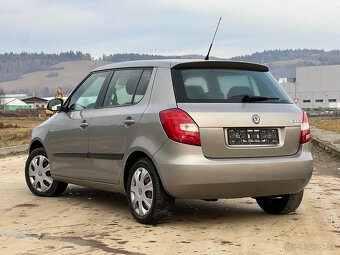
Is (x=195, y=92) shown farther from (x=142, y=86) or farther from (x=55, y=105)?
(x=55, y=105)

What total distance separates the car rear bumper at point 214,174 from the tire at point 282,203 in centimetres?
69

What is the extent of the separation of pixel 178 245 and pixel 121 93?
2214mm

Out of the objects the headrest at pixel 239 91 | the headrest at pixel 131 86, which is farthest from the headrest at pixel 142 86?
the headrest at pixel 239 91

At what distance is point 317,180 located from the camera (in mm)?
10195

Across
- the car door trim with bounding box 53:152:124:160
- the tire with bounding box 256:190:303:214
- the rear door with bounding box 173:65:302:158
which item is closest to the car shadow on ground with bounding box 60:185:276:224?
the tire with bounding box 256:190:303:214

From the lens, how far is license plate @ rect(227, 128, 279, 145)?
18.7 ft

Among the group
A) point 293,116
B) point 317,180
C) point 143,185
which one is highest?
point 293,116

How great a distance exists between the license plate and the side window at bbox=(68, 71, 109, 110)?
6.74 feet

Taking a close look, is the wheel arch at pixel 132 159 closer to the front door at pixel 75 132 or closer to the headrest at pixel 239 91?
the front door at pixel 75 132

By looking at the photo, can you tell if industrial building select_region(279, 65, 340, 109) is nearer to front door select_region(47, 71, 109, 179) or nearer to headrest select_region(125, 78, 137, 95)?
front door select_region(47, 71, 109, 179)

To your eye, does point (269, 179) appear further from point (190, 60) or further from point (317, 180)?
point (317, 180)

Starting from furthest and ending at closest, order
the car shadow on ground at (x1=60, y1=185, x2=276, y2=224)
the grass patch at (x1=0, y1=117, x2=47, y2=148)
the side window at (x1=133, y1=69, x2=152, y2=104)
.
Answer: the grass patch at (x1=0, y1=117, x2=47, y2=148), the car shadow on ground at (x1=60, y1=185, x2=276, y2=224), the side window at (x1=133, y1=69, x2=152, y2=104)

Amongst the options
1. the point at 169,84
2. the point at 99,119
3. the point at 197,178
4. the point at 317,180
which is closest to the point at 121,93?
the point at 99,119

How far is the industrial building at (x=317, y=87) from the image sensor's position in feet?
395
